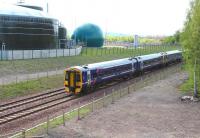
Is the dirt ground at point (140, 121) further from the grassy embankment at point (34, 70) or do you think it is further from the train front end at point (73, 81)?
the grassy embankment at point (34, 70)

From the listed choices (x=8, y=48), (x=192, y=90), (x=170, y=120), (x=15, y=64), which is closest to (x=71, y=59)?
(x=8, y=48)

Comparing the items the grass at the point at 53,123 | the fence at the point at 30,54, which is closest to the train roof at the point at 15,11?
the fence at the point at 30,54

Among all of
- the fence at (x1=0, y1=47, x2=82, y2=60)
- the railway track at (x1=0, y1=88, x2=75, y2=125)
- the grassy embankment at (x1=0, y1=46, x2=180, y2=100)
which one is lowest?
the railway track at (x1=0, y1=88, x2=75, y2=125)

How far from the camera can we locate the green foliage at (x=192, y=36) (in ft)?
113

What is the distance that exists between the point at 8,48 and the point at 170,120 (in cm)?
4624

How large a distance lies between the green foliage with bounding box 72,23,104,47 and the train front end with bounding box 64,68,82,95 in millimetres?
68781

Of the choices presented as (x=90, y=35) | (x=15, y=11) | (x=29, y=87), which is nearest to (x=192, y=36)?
(x=29, y=87)

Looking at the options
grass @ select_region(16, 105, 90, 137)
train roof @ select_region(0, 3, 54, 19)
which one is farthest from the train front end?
train roof @ select_region(0, 3, 54, 19)

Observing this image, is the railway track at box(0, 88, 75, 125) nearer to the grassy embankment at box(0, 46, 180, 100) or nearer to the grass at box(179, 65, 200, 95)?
the grassy embankment at box(0, 46, 180, 100)

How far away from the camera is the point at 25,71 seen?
50406 millimetres

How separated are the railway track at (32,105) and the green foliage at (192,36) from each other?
441 inches

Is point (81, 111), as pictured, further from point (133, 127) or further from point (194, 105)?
point (194, 105)

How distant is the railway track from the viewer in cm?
2716

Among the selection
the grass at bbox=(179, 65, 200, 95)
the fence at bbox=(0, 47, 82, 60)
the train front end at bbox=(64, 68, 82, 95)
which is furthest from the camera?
the fence at bbox=(0, 47, 82, 60)
